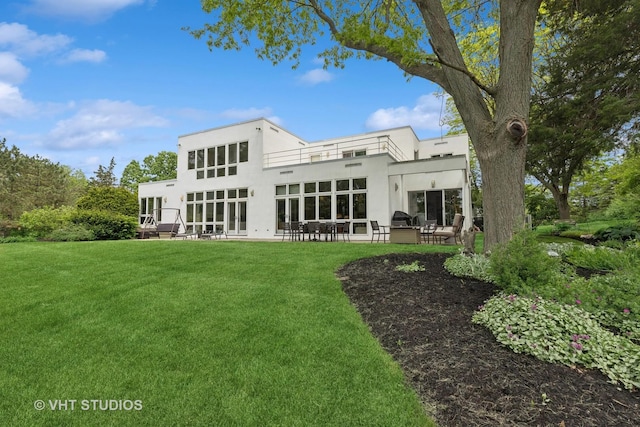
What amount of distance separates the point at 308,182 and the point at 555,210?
75.3 feet

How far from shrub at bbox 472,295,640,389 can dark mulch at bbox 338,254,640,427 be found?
0.09m

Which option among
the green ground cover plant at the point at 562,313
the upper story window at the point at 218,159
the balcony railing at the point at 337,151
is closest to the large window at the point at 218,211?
the upper story window at the point at 218,159

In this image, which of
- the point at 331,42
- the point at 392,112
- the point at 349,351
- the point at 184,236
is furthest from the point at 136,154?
the point at 349,351

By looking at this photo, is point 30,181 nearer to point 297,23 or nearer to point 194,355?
point 297,23

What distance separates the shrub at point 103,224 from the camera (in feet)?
50.6

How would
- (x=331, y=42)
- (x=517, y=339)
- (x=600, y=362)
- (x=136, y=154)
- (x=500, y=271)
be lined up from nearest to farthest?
(x=600, y=362)
(x=517, y=339)
(x=500, y=271)
(x=331, y=42)
(x=136, y=154)

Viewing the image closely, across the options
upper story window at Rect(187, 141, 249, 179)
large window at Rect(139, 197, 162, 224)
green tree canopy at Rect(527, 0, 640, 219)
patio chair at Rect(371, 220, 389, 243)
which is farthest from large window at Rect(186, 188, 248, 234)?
green tree canopy at Rect(527, 0, 640, 219)

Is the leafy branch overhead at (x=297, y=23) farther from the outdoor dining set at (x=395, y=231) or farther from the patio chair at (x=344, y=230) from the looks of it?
the patio chair at (x=344, y=230)

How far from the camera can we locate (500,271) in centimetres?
391

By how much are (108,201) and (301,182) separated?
14502 mm

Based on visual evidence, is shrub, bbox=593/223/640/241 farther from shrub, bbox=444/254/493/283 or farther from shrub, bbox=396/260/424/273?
shrub, bbox=396/260/424/273

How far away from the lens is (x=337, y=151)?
19422 mm

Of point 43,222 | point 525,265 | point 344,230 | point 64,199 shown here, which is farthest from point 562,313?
point 64,199

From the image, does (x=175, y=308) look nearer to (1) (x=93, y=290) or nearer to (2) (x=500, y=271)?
(1) (x=93, y=290)
